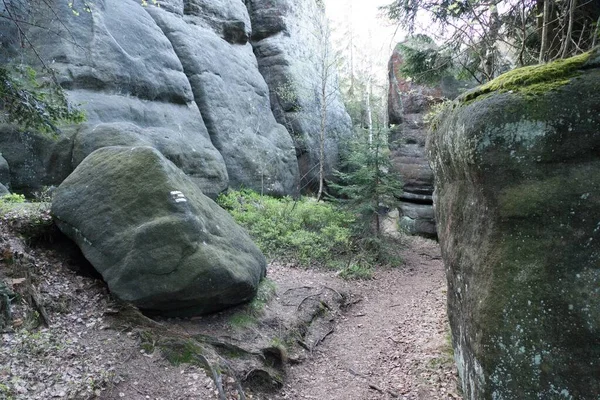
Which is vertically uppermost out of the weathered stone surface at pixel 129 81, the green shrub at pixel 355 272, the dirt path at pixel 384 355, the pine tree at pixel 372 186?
the weathered stone surface at pixel 129 81

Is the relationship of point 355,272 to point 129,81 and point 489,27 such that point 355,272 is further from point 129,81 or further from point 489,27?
point 129,81

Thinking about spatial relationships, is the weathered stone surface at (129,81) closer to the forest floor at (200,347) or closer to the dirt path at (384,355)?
the forest floor at (200,347)

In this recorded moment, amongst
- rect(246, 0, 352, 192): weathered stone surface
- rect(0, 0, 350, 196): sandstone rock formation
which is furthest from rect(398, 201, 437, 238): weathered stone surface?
rect(0, 0, 350, 196): sandstone rock formation

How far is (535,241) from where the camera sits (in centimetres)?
345

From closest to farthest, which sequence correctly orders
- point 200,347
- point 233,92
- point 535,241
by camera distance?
1. point 535,241
2. point 200,347
3. point 233,92

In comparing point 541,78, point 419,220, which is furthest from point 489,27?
point 419,220

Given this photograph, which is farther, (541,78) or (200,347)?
(200,347)

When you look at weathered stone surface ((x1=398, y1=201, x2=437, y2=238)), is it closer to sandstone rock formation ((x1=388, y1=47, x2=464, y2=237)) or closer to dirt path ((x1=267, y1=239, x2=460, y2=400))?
sandstone rock formation ((x1=388, y1=47, x2=464, y2=237))

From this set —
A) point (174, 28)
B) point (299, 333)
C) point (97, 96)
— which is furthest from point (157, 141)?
point (299, 333)

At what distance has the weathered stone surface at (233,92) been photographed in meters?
17.1

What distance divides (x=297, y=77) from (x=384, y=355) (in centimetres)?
1835

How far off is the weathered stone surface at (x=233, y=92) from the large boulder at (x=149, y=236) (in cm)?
999

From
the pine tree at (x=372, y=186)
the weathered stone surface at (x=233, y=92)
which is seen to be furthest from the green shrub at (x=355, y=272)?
the weathered stone surface at (x=233, y=92)

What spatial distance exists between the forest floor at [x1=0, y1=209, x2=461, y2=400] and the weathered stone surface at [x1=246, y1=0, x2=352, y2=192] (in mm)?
13493
